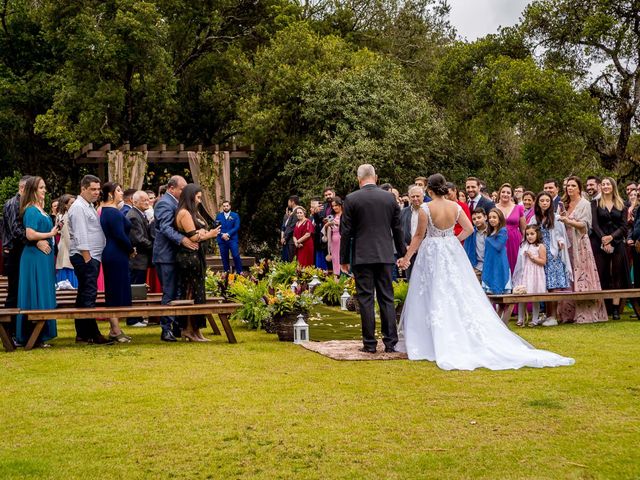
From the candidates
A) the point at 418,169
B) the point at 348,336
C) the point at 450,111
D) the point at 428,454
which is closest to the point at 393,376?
the point at 428,454

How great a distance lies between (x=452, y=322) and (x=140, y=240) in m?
5.30

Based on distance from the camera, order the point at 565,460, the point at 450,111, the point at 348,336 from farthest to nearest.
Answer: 1. the point at 450,111
2. the point at 348,336
3. the point at 565,460

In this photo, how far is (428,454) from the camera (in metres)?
5.43

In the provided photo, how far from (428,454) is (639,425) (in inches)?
64.0

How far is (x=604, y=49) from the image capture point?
2806cm

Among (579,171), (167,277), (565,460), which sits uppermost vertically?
(579,171)

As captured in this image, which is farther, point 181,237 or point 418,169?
point 418,169

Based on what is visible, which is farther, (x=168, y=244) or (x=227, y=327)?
(x=168, y=244)

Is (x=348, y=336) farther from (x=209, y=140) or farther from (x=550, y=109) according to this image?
(x=209, y=140)

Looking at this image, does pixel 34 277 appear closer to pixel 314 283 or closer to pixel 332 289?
pixel 314 283

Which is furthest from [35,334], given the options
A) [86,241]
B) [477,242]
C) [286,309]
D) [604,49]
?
[604,49]

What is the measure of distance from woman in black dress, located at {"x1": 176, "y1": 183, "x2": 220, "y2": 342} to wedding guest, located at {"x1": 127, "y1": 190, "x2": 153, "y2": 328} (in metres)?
1.71

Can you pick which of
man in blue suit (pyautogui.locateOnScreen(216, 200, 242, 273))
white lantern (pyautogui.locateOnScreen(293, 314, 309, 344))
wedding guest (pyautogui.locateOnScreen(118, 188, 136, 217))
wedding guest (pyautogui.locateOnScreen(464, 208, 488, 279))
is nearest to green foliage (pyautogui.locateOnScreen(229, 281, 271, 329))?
white lantern (pyautogui.locateOnScreen(293, 314, 309, 344))

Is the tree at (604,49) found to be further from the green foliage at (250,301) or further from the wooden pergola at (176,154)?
the green foliage at (250,301)
